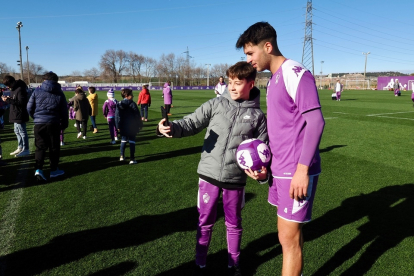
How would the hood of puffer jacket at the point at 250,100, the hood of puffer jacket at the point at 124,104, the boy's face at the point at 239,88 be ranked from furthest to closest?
the hood of puffer jacket at the point at 124,104 → the hood of puffer jacket at the point at 250,100 → the boy's face at the point at 239,88

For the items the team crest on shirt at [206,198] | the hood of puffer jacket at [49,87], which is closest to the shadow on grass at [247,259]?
the team crest on shirt at [206,198]

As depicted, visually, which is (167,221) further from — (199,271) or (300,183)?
(300,183)

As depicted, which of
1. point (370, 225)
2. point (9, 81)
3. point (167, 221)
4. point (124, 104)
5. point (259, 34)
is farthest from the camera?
point (9, 81)

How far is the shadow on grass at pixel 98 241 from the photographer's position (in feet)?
10.3

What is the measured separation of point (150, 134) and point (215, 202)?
8931mm

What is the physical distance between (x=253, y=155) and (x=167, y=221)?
2.16 metres

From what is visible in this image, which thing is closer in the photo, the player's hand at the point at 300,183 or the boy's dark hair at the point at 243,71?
the player's hand at the point at 300,183

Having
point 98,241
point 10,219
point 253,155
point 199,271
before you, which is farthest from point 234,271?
point 10,219

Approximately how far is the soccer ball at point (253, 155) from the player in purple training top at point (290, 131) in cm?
7

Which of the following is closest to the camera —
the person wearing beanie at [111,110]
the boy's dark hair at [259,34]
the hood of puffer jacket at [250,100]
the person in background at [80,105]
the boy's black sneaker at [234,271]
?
the boy's dark hair at [259,34]

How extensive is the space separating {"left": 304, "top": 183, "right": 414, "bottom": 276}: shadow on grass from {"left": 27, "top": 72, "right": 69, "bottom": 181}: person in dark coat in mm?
4844

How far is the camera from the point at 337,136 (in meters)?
10.2

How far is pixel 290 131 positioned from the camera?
85.1 inches

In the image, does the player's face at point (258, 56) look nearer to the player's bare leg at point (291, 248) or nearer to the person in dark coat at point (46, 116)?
the player's bare leg at point (291, 248)
